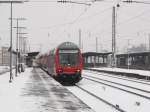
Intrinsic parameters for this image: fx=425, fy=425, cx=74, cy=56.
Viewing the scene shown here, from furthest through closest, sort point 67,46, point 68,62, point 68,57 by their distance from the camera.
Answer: point 67,46
point 68,57
point 68,62

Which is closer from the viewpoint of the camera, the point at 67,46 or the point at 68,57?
the point at 68,57

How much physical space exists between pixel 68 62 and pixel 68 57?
1.32 feet

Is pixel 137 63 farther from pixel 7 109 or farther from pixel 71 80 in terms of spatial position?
pixel 7 109

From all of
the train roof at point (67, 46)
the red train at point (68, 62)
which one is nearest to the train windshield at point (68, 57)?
the red train at point (68, 62)

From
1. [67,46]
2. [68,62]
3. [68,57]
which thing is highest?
[67,46]

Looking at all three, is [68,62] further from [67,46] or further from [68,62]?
[67,46]

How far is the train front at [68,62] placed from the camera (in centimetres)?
3109

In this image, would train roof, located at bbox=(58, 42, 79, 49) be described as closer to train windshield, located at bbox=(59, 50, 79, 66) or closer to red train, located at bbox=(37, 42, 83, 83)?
red train, located at bbox=(37, 42, 83, 83)

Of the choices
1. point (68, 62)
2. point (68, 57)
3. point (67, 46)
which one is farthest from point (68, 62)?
point (67, 46)

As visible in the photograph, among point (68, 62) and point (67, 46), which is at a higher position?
point (67, 46)

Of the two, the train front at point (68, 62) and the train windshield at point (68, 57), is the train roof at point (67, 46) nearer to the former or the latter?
the train front at point (68, 62)

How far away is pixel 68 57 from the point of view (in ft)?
104

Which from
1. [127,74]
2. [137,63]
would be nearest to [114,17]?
[127,74]

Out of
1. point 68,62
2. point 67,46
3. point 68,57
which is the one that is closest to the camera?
point 68,62
